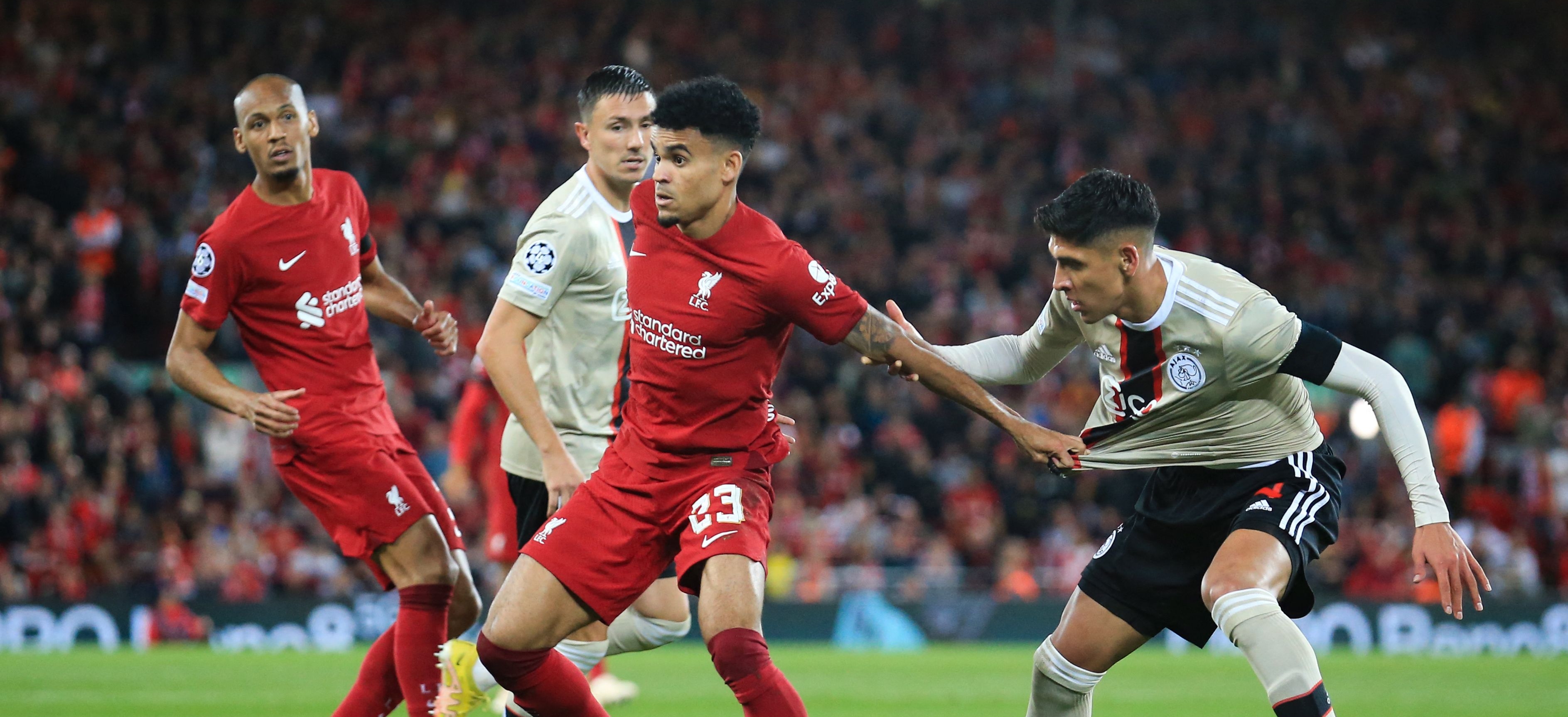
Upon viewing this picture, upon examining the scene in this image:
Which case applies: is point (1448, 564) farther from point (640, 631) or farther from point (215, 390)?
point (215, 390)

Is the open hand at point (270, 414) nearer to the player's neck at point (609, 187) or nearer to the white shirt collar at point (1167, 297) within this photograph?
the player's neck at point (609, 187)

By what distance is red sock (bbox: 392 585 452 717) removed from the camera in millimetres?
5836

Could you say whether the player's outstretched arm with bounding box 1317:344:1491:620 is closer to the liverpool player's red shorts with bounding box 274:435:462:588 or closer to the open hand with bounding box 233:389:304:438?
Answer: the liverpool player's red shorts with bounding box 274:435:462:588

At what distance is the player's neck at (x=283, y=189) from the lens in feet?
19.9

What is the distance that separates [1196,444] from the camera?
5.32m

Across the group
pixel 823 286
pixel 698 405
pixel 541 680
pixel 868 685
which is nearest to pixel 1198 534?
pixel 823 286

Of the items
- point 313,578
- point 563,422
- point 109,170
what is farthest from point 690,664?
point 109,170

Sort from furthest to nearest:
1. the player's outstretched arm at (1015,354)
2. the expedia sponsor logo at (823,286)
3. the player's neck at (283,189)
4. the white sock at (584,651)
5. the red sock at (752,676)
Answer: the white sock at (584,651)
the player's neck at (283,189)
the player's outstretched arm at (1015,354)
the expedia sponsor logo at (823,286)
the red sock at (752,676)

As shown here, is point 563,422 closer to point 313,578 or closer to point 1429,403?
point 313,578

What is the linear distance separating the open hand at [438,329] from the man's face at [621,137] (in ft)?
3.20

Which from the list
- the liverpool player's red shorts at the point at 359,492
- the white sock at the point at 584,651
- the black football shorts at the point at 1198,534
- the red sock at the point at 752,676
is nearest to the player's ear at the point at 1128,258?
the black football shorts at the point at 1198,534

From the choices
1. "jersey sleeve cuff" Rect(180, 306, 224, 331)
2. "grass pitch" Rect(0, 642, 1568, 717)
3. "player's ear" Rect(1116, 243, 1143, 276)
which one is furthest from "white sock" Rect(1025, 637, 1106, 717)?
"grass pitch" Rect(0, 642, 1568, 717)

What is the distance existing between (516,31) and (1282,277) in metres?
11.4

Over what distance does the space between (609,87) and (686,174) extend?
1.46m
